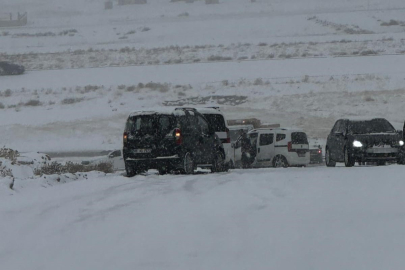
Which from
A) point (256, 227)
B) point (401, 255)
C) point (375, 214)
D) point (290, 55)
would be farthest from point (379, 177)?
point (290, 55)

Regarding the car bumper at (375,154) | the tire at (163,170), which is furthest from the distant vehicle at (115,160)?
the car bumper at (375,154)

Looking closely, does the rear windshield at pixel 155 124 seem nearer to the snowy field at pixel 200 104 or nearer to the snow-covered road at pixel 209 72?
the snowy field at pixel 200 104

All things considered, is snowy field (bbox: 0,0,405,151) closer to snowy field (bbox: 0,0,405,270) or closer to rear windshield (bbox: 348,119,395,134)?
snowy field (bbox: 0,0,405,270)

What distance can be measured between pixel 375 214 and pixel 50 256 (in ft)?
15.4

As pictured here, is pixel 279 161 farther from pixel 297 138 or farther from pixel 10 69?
pixel 10 69

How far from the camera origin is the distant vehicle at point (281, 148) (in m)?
28.4

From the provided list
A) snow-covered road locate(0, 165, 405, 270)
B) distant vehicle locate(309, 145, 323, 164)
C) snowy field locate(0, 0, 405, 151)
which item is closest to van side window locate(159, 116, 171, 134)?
snow-covered road locate(0, 165, 405, 270)

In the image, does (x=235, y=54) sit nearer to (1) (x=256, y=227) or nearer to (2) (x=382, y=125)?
(2) (x=382, y=125)

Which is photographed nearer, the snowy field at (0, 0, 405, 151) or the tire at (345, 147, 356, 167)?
the tire at (345, 147, 356, 167)

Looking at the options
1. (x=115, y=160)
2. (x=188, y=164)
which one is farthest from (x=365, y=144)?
(x=115, y=160)

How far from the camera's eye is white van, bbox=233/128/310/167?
28.4m

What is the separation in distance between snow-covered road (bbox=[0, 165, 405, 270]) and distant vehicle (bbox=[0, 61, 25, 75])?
177ft

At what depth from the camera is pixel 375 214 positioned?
11352 mm

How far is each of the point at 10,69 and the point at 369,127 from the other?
A: 161 feet
